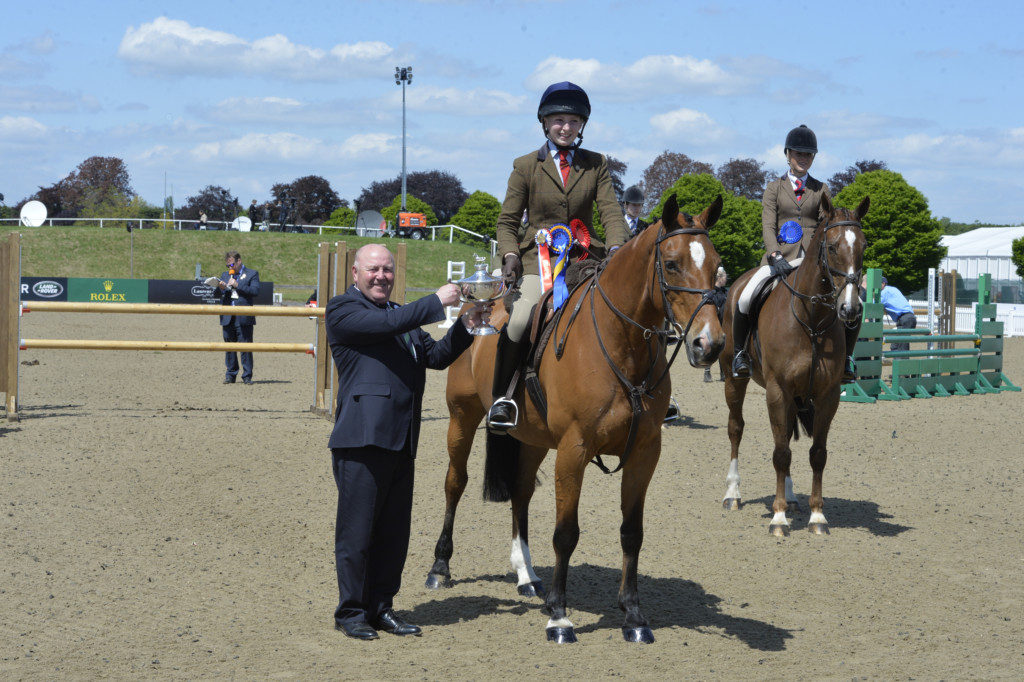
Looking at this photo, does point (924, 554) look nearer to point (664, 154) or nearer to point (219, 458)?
point (219, 458)

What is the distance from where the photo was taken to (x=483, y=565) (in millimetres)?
6746

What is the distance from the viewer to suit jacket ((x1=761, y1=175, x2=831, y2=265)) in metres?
8.66

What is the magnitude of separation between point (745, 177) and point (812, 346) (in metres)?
73.3

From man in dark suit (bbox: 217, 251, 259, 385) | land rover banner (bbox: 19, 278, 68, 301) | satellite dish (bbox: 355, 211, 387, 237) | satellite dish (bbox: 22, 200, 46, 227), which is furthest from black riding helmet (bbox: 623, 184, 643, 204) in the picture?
satellite dish (bbox: 22, 200, 46, 227)

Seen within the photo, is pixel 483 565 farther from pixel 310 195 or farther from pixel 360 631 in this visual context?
pixel 310 195

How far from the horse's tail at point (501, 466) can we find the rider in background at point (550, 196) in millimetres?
604

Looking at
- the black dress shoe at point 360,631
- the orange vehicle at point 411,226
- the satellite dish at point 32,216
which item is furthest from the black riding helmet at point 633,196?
the satellite dish at point 32,216

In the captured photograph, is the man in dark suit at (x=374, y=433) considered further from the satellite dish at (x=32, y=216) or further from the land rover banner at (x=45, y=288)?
the satellite dish at (x=32, y=216)

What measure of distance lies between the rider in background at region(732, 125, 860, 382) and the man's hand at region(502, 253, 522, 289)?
11.8 feet

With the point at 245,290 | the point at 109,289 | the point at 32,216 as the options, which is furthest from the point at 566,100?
the point at 32,216

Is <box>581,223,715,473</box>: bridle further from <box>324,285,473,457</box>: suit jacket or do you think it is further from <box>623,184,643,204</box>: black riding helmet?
<box>623,184,643,204</box>: black riding helmet

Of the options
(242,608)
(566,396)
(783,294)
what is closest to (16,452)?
(242,608)

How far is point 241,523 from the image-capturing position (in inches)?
300

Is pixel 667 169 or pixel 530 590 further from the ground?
pixel 667 169
